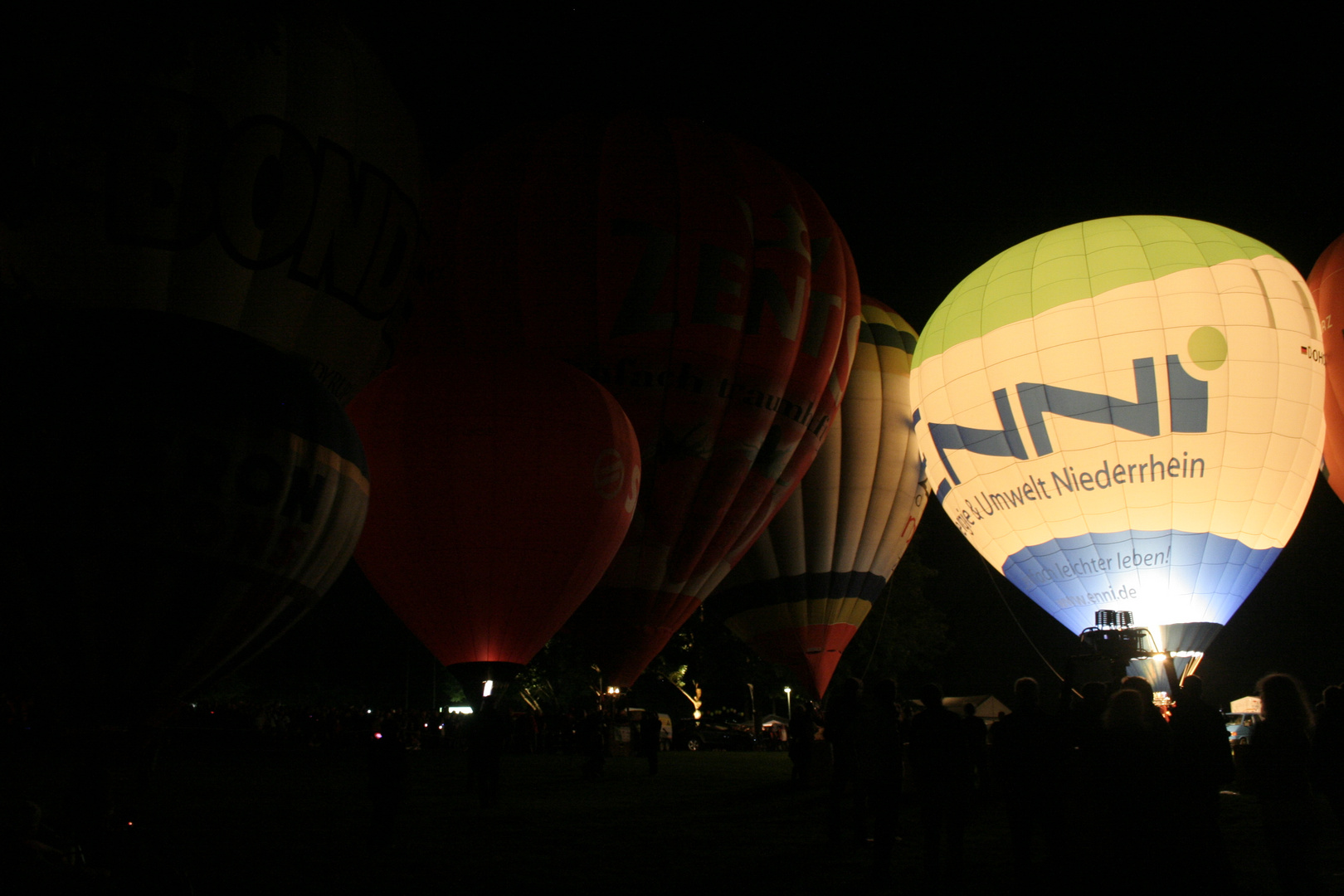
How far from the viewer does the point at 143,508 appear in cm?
609

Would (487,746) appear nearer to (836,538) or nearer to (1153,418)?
(836,538)

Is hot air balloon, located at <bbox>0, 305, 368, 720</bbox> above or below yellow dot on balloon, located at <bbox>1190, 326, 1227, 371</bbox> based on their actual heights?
below

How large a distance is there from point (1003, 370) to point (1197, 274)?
2925mm

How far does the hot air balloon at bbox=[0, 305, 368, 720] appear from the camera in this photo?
19.5ft

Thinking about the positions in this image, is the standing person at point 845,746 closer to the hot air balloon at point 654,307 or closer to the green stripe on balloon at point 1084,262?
the hot air balloon at point 654,307

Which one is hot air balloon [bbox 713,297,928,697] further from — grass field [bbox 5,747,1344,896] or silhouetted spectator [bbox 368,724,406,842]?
silhouetted spectator [bbox 368,724,406,842]

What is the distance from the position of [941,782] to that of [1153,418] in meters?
10.1

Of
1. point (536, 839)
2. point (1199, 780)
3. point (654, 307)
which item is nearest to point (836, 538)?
point (654, 307)

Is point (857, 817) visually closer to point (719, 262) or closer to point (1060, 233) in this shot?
point (719, 262)

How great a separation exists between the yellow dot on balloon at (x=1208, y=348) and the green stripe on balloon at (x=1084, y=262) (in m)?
1.03

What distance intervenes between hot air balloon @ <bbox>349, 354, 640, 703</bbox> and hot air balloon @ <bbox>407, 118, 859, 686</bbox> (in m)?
2.27

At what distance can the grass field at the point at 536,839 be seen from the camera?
5.51 metres

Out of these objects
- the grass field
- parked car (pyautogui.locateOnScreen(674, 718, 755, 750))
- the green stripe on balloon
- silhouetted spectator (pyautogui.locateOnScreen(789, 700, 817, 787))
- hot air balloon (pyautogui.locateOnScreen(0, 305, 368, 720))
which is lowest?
parked car (pyautogui.locateOnScreen(674, 718, 755, 750))

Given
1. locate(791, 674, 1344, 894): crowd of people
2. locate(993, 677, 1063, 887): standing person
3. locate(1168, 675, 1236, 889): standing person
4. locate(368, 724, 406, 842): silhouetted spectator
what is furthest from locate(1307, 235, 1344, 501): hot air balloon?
locate(368, 724, 406, 842): silhouetted spectator
